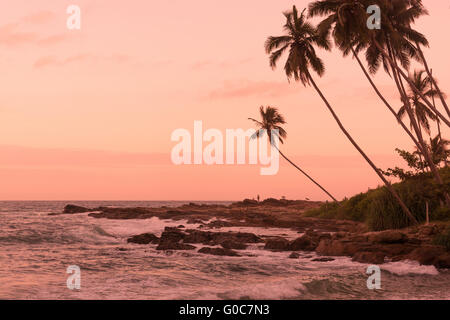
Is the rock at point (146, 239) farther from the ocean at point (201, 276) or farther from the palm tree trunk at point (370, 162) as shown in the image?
the palm tree trunk at point (370, 162)

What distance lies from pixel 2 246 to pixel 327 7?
27.1 meters

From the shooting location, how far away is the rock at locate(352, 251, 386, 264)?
69.5 feet

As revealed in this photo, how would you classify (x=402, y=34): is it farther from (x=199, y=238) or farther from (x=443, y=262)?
(x=199, y=238)

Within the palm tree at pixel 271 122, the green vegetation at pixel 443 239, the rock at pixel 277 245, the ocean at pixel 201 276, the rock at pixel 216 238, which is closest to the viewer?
the ocean at pixel 201 276

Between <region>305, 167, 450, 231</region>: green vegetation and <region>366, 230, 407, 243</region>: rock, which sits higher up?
<region>305, 167, 450, 231</region>: green vegetation

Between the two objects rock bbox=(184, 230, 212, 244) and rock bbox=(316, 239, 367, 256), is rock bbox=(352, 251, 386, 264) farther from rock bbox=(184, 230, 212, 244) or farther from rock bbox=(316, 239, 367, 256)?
rock bbox=(184, 230, 212, 244)

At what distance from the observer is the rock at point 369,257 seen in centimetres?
2117

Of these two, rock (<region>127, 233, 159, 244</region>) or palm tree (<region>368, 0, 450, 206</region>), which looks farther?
rock (<region>127, 233, 159, 244</region>)

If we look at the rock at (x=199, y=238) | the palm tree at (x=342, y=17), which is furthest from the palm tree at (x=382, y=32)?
the rock at (x=199, y=238)

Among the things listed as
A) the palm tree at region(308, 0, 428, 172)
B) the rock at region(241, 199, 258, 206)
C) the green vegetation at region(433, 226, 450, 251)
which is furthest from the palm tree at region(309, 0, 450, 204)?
the rock at region(241, 199, 258, 206)

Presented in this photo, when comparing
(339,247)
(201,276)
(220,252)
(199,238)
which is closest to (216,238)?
(199,238)
